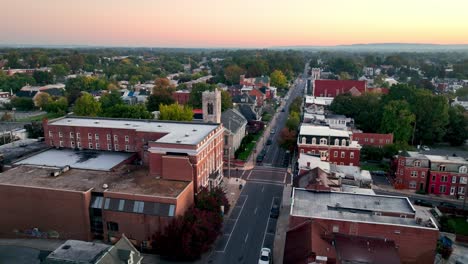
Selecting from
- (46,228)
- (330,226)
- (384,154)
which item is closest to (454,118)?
(384,154)

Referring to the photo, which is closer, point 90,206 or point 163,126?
point 90,206

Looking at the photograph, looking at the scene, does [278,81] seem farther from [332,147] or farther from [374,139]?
[332,147]

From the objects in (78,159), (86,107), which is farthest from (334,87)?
(78,159)

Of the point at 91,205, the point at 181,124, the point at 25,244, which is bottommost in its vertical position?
the point at 25,244

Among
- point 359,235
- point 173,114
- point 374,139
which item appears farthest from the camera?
point 173,114

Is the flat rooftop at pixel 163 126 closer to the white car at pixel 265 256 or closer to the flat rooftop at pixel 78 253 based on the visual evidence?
the white car at pixel 265 256

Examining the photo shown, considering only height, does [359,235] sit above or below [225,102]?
below

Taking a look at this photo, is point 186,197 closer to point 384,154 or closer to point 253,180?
point 253,180

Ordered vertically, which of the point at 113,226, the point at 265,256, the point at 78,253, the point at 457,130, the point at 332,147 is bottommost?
the point at 265,256

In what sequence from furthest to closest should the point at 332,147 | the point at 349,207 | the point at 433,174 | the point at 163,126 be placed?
the point at 332,147, the point at 163,126, the point at 433,174, the point at 349,207
